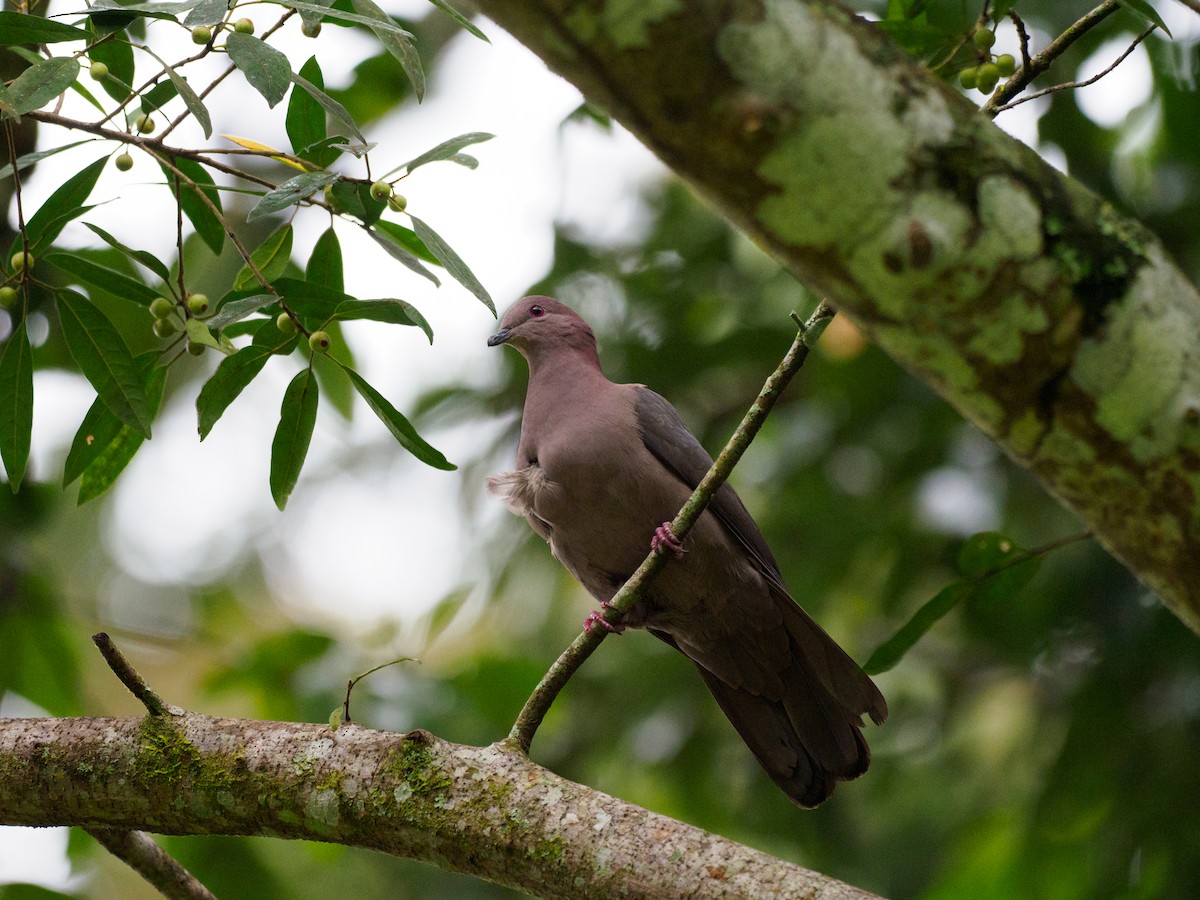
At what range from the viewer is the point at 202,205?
2.78m

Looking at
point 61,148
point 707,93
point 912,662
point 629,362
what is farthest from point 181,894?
point 912,662

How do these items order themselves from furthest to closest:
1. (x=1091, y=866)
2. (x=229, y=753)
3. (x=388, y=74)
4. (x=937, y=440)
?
(x=937, y=440) → (x=388, y=74) → (x=1091, y=866) → (x=229, y=753)

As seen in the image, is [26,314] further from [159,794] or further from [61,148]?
[159,794]

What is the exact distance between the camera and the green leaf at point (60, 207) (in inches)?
92.8

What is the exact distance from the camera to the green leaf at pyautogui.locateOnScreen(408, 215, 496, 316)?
234 cm

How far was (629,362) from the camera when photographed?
5633 millimetres

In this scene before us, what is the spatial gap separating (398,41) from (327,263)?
0.63 meters

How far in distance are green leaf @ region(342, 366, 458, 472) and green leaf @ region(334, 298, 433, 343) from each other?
115 millimetres

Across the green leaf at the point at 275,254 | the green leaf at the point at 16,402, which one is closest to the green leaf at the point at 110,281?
the green leaf at the point at 16,402

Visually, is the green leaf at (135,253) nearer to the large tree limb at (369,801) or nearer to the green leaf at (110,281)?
the green leaf at (110,281)

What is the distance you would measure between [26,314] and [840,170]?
1.70m

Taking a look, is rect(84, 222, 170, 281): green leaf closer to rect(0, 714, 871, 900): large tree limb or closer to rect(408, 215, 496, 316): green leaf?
rect(408, 215, 496, 316): green leaf

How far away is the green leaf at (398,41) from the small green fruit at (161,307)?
67cm

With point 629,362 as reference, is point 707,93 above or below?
below
